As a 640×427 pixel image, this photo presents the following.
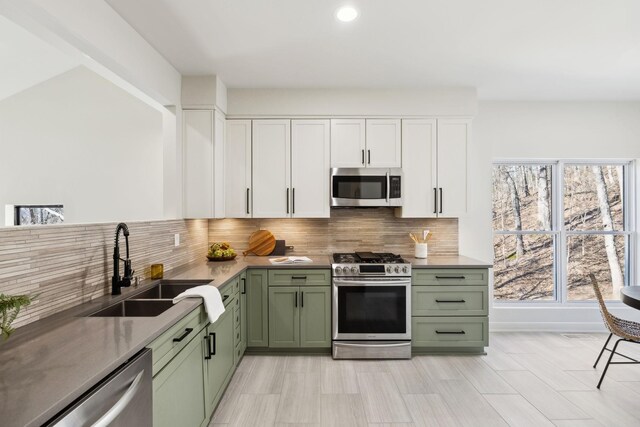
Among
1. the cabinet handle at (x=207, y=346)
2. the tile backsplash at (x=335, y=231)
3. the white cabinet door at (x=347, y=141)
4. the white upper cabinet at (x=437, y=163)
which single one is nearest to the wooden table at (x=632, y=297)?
the white upper cabinet at (x=437, y=163)

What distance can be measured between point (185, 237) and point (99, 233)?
48.4 inches

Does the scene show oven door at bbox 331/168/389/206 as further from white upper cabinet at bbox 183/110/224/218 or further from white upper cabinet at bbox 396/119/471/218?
white upper cabinet at bbox 183/110/224/218

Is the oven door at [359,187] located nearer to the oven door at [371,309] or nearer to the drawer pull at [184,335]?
the oven door at [371,309]

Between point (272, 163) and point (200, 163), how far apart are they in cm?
72

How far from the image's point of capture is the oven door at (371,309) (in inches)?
129

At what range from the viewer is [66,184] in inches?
144

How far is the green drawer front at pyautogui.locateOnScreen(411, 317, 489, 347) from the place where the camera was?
3333mm

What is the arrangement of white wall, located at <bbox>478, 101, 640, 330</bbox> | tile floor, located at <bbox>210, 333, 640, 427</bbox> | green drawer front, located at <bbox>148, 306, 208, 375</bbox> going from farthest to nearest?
white wall, located at <bbox>478, 101, 640, 330</bbox> < tile floor, located at <bbox>210, 333, 640, 427</bbox> < green drawer front, located at <bbox>148, 306, 208, 375</bbox>

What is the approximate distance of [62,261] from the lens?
186 cm

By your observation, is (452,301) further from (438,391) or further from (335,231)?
(335,231)

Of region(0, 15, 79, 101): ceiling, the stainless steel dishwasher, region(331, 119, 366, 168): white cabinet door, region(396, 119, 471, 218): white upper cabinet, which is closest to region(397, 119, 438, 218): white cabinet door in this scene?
region(396, 119, 471, 218): white upper cabinet

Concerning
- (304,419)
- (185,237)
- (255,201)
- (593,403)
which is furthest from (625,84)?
(185,237)

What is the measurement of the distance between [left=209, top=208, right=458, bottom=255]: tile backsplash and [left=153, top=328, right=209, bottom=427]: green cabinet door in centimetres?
194

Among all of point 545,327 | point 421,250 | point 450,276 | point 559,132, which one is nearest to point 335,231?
point 421,250
